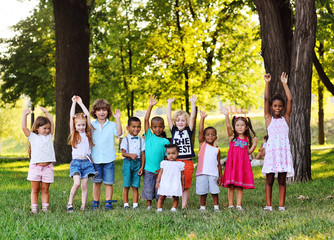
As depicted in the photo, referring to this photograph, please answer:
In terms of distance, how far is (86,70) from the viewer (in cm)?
1861

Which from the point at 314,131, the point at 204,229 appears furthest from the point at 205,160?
the point at 314,131

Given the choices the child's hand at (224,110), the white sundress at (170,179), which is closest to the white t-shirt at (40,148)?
the white sundress at (170,179)

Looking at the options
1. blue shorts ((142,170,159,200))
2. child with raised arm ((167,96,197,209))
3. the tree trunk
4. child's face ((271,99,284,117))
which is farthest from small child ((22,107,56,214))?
the tree trunk

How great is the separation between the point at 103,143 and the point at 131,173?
770 millimetres

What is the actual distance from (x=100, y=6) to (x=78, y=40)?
9.01 m

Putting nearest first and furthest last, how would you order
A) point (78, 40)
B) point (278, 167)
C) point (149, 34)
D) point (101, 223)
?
point (101, 223) → point (278, 167) → point (78, 40) → point (149, 34)

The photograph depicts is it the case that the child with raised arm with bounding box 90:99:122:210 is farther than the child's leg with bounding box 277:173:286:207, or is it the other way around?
the child with raised arm with bounding box 90:99:122:210

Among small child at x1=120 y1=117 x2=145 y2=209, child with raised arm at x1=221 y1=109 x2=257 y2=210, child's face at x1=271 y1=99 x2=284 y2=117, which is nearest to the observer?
child's face at x1=271 y1=99 x2=284 y2=117

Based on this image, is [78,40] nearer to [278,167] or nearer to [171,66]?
[171,66]

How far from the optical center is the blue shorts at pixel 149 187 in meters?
7.84

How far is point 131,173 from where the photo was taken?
26.5 ft

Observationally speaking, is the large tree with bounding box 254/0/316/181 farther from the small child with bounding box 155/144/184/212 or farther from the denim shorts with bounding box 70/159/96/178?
the denim shorts with bounding box 70/159/96/178

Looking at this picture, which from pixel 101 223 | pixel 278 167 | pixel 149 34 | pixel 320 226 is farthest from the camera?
pixel 149 34

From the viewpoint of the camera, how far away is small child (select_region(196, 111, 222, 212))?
7.57 m
